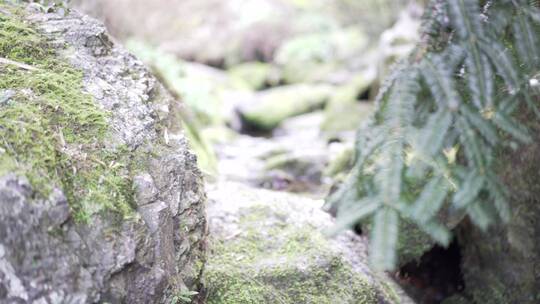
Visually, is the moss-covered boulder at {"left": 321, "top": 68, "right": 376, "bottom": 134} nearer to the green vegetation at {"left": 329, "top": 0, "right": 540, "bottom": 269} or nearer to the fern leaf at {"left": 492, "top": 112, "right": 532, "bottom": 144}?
the green vegetation at {"left": 329, "top": 0, "right": 540, "bottom": 269}

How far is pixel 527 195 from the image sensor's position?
9.34ft

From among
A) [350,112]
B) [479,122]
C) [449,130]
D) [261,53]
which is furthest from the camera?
[261,53]

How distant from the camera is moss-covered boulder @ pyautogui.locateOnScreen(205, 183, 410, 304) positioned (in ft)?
8.46

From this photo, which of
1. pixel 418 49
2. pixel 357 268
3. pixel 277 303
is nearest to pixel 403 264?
pixel 357 268

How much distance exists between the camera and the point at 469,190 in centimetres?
156

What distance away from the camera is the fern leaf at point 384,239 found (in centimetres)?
137

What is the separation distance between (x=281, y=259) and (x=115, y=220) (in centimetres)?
116

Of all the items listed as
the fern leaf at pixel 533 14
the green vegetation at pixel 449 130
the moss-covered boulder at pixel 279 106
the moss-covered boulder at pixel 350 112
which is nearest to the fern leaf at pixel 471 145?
the green vegetation at pixel 449 130

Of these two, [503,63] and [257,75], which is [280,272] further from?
[257,75]

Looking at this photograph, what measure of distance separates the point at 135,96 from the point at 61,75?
0.38m

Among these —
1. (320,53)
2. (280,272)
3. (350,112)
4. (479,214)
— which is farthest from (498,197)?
(320,53)

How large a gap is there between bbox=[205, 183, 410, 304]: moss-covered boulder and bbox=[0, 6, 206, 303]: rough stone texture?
223mm

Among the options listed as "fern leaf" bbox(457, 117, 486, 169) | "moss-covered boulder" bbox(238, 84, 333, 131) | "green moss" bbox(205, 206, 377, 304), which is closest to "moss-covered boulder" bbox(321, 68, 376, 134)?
"moss-covered boulder" bbox(238, 84, 333, 131)

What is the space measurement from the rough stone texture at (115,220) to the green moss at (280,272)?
20cm
